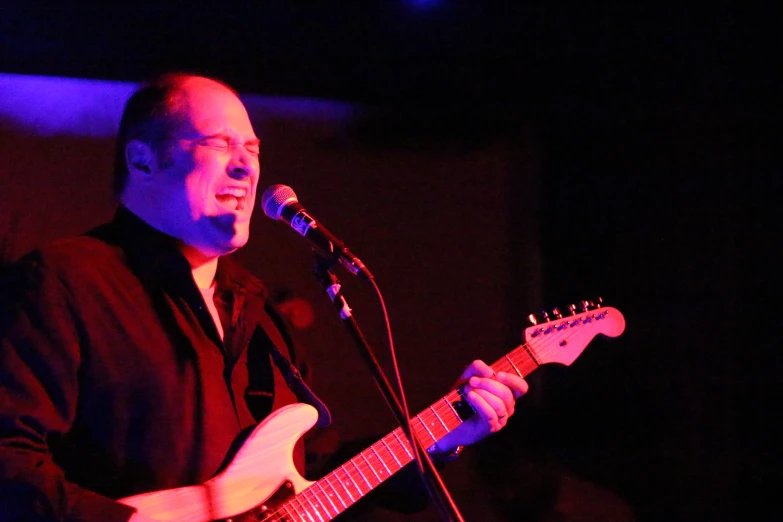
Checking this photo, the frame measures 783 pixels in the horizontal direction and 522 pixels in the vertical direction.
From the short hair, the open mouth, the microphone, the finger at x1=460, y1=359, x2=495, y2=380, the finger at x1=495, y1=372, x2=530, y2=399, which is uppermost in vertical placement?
the short hair

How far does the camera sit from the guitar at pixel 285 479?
5.41 ft

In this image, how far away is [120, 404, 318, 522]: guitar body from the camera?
162 centimetres

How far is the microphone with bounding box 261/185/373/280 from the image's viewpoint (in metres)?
1.50

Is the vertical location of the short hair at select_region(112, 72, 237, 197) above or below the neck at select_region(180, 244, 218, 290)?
above

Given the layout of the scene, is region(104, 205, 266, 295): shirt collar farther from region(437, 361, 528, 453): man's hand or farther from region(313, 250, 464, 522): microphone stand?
region(437, 361, 528, 453): man's hand

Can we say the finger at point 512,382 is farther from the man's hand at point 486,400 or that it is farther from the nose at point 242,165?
the nose at point 242,165

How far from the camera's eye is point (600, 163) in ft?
10.6

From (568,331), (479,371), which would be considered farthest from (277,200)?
(568,331)

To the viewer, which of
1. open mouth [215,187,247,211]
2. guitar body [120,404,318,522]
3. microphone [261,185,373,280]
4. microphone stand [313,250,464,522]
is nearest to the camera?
microphone stand [313,250,464,522]

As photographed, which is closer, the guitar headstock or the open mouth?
the open mouth

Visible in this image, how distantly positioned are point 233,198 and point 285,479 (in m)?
0.86

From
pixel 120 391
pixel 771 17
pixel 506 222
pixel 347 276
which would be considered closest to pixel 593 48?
pixel 771 17

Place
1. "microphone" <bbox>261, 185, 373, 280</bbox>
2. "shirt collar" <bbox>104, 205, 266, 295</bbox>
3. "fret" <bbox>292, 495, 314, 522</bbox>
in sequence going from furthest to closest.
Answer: "shirt collar" <bbox>104, 205, 266, 295</bbox> < "fret" <bbox>292, 495, 314, 522</bbox> < "microphone" <bbox>261, 185, 373, 280</bbox>

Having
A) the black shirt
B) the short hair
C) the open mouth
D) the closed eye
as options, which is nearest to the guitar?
the black shirt
